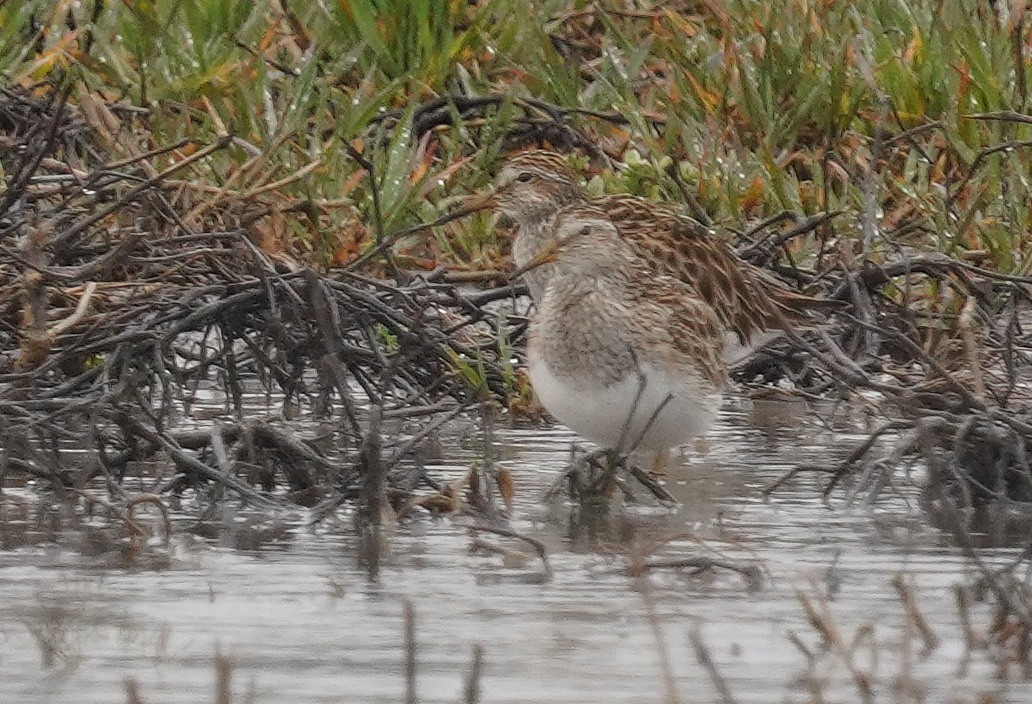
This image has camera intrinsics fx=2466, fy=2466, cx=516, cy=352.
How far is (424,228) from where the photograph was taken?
7.21 meters

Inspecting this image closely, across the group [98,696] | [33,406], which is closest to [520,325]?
[33,406]

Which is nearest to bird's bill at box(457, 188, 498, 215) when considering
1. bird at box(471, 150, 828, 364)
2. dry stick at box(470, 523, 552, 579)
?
bird at box(471, 150, 828, 364)

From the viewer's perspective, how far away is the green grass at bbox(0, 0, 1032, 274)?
942 cm

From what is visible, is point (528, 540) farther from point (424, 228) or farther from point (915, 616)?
point (424, 228)

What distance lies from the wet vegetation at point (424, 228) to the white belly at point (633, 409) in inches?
7.6

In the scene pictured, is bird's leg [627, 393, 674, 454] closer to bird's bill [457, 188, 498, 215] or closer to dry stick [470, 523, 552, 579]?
dry stick [470, 523, 552, 579]

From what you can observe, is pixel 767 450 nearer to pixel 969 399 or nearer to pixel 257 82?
pixel 969 399

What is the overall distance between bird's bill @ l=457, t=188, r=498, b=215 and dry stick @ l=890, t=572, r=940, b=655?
3493 mm

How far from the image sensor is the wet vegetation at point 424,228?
621cm

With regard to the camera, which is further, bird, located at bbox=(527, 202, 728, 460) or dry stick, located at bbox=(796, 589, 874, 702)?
bird, located at bbox=(527, 202, 728, 460)

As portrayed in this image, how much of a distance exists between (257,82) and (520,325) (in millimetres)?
2351

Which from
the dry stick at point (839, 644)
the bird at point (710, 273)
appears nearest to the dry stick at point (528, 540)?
the dry stick at point (839, 644)

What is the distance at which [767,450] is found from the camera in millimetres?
7316

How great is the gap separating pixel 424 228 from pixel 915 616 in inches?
119
